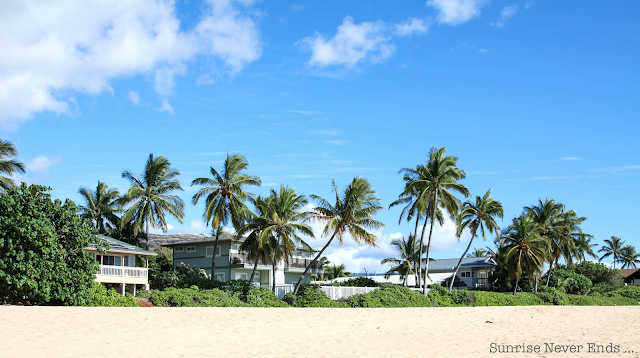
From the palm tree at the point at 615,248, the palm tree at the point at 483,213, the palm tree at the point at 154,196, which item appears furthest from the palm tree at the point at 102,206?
the palm tree at the point at 615,248

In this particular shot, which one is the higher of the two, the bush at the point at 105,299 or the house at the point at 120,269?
the house at the point at 120,269

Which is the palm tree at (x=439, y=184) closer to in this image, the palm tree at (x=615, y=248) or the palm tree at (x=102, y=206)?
the palm tree at (x=102, y=206)

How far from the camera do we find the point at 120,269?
101 ft

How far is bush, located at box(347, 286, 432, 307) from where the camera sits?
27969mm

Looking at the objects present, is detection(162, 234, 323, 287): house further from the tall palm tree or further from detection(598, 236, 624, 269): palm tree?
detection(598, 236, 624, 269): palm tree

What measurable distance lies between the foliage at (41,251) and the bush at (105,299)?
39cm

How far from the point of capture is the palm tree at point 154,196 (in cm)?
3697

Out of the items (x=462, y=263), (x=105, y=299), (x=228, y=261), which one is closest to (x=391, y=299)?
(x=105, y=299)

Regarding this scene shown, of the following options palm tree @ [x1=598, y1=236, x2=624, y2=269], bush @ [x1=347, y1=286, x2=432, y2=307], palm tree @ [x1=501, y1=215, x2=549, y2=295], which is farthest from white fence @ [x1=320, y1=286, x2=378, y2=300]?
palm tree @ [x1=598, y1=236, x2=624, y2=269]

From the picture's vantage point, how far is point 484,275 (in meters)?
56.0
